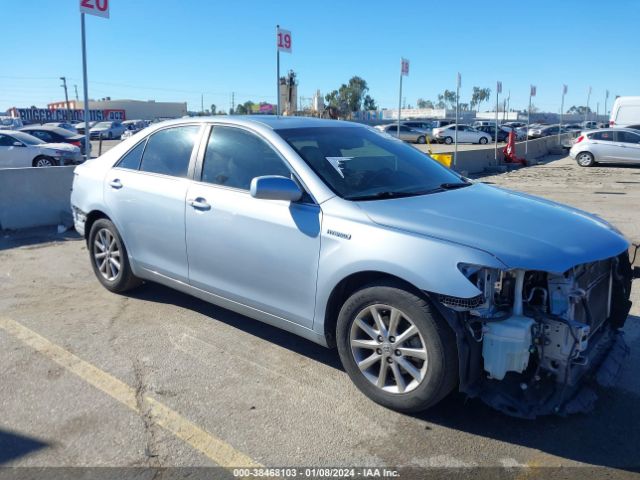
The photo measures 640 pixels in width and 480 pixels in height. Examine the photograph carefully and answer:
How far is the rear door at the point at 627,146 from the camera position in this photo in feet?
69.2

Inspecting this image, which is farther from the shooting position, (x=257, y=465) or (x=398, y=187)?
(x=398, y=187)

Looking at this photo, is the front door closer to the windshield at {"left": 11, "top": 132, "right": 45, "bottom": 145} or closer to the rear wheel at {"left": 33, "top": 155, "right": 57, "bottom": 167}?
the rear wheel at {"left": 33, "top": 155, "right": 57, "bottom": 167}

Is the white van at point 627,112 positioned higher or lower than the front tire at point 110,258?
higher

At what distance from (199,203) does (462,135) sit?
4169cm

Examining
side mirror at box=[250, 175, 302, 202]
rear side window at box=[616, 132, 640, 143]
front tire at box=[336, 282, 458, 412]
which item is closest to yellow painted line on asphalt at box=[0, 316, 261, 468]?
front tire at box=[336, 282, 458, 412]

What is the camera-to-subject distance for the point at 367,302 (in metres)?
3.37

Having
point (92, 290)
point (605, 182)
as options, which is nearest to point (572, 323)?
point (92, 290)

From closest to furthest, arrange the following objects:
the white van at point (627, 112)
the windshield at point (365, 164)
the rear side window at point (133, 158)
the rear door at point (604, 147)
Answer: the windshield at point (365, 164) → the rear side window at point (133, 158) → the rear door at point (604, 147) → the white van at point (627, 112)

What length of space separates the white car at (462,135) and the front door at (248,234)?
40305mm

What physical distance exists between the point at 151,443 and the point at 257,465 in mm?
618

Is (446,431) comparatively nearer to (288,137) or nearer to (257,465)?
(257,465)

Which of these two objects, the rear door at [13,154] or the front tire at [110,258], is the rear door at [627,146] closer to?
the rear door at [13,154]

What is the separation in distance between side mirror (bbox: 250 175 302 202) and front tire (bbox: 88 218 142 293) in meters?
2.08

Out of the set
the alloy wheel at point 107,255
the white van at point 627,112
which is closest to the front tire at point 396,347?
the alloy wheel at point 107,255
